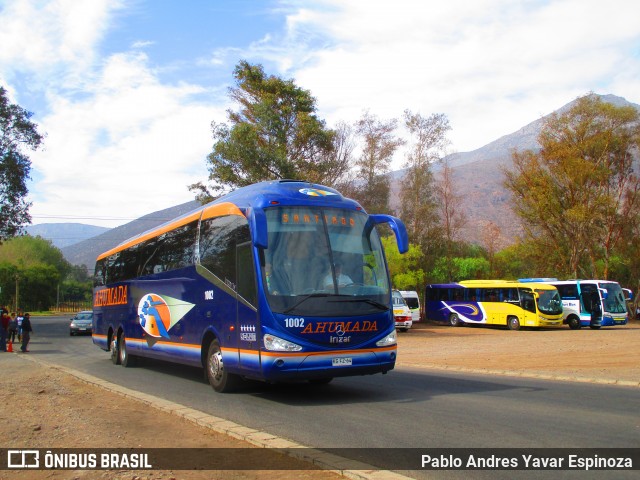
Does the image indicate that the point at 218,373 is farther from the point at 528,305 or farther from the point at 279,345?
the point at 528,305

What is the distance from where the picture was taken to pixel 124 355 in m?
19.0

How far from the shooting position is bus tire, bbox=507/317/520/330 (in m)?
41.0

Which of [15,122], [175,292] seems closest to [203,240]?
[175,292]

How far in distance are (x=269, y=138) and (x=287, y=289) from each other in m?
26.4

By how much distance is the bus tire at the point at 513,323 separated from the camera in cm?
4097

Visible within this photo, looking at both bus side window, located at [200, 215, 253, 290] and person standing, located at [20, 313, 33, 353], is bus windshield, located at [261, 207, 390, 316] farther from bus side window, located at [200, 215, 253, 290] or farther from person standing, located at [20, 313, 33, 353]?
person standing, located at [20, 313, 33, 353]

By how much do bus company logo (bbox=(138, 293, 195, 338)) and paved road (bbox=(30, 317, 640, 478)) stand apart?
133 cm

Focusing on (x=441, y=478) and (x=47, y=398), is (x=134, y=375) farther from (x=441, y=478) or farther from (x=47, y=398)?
(x=441, y=478)

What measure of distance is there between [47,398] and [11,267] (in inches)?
3430

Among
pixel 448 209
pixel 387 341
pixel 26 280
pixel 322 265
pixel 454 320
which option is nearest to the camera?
pixel 322 265

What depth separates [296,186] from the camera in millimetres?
11695

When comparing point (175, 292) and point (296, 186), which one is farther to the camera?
point (175, 292)

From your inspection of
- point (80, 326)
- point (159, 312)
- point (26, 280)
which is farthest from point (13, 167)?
point (26, 280)

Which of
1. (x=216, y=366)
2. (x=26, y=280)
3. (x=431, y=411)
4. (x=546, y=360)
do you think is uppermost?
(x=26, y=280)
